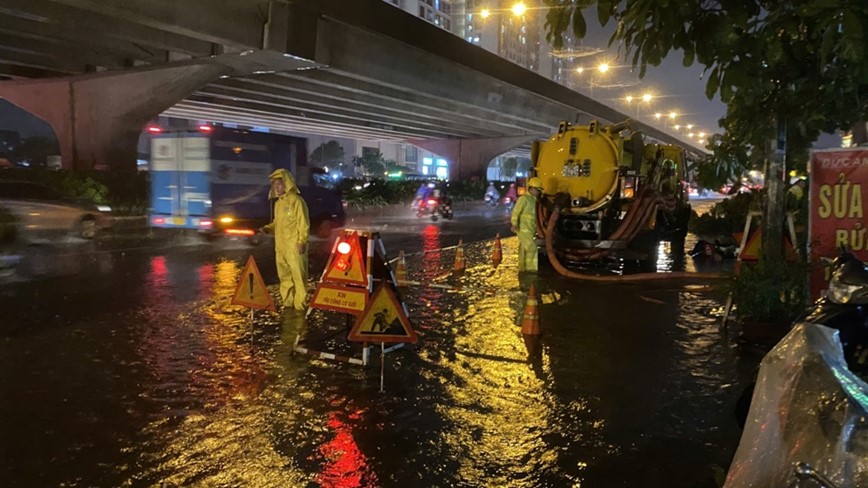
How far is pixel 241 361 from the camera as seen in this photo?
6.38m

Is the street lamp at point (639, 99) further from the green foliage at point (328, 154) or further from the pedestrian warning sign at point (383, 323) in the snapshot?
the pedestrian warning sign at point (383, 323)

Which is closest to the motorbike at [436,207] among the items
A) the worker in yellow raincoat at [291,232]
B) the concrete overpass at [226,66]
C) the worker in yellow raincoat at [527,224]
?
the concrete overpass at [226,66]

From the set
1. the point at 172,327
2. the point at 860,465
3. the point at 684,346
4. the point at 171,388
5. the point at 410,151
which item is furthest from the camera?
the point at 410,151

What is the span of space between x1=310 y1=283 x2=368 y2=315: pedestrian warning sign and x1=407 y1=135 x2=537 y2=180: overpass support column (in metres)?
46.8

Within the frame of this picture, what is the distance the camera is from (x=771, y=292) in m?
6.89

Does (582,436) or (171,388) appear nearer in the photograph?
(582,436)

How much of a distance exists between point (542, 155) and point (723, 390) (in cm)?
873

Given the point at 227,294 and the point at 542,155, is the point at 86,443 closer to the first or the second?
the point at 227,294

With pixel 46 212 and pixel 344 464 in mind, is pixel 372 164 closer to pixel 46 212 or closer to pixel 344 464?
pixel 46 212

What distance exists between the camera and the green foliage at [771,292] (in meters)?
6.78

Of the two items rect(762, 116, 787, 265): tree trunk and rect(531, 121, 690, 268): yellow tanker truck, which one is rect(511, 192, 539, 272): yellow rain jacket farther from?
rect(762, 116, 787, 265): tree trunk

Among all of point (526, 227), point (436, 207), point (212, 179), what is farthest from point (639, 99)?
point (526, 227)

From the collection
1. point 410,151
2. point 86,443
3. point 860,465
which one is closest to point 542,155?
point 86,443

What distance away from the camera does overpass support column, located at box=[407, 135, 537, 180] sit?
5309 cm
